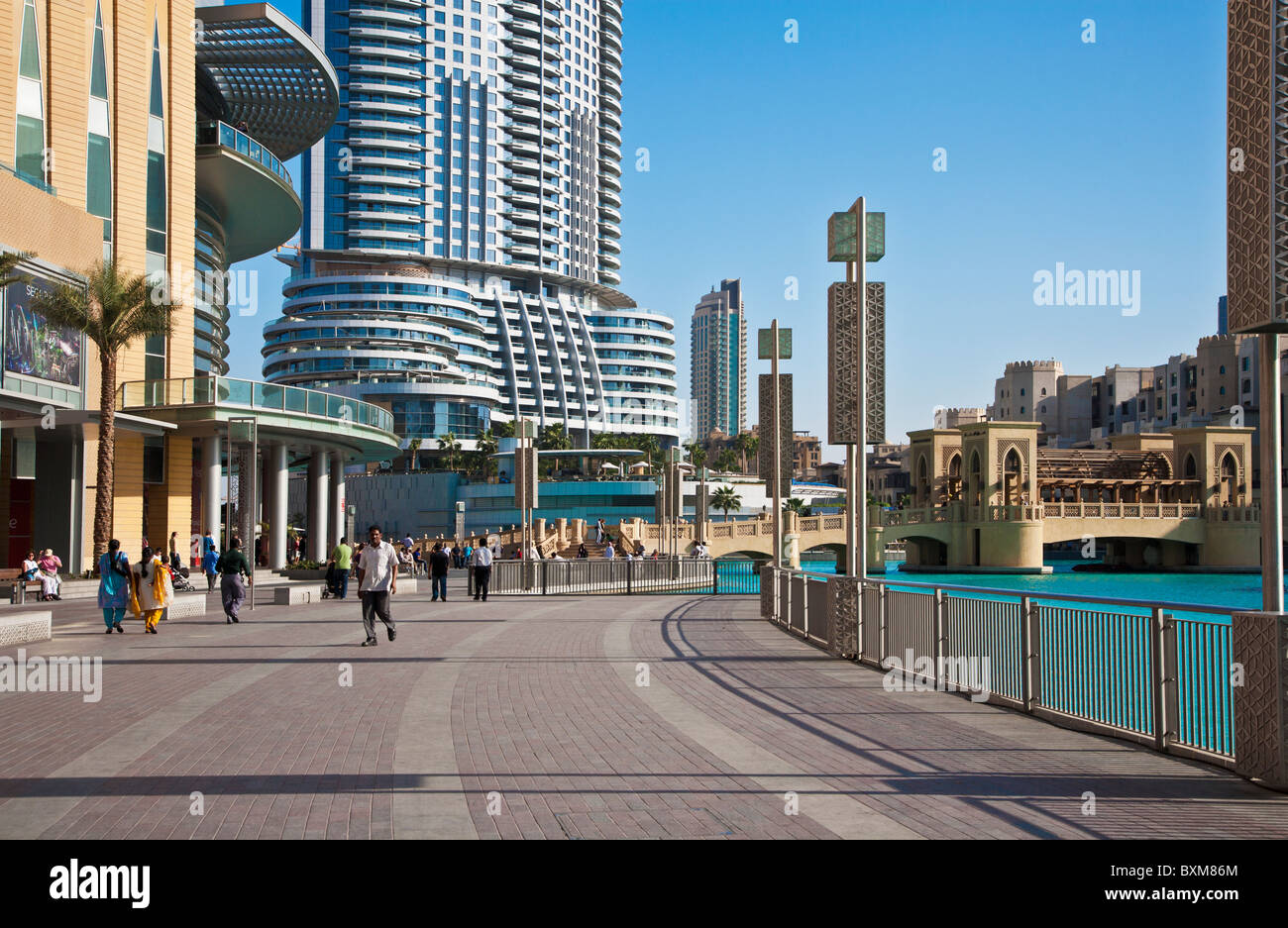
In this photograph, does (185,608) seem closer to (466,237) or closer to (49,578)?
(49,578)

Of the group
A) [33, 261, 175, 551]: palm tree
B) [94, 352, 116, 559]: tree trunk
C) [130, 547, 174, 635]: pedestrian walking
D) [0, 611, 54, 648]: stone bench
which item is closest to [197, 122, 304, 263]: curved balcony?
[33, 261, 175, 551]: palm tree

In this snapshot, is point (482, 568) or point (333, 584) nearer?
point (482, 568)

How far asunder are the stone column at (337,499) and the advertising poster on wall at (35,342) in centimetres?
1617

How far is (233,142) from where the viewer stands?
1738 inches

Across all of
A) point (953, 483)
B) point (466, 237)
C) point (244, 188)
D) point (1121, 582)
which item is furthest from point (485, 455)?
point (244, 188)

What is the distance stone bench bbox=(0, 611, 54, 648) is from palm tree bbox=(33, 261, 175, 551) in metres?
13.2

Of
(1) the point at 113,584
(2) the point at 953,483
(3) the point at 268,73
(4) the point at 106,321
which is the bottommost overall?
(1) the point at 113,584

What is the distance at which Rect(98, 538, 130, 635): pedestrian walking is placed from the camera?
61.3ft

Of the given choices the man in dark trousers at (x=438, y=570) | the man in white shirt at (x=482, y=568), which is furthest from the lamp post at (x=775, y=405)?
the man in dark trousers at (x=438, y=570)

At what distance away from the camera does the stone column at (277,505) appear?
4103cm

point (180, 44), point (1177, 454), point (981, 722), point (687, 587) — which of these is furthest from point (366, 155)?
point (981, 722)

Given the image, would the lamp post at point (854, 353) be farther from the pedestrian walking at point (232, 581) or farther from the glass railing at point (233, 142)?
the glass railing at point (233, 142)

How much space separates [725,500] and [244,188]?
258ft

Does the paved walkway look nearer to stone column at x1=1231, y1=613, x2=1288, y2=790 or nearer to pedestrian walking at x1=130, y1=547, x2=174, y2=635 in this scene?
stone column at x1=1231, y1=613, x2=1288, y2=790
